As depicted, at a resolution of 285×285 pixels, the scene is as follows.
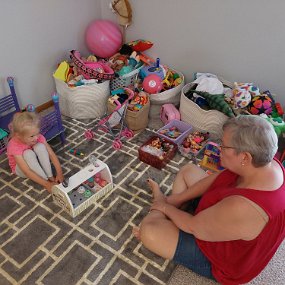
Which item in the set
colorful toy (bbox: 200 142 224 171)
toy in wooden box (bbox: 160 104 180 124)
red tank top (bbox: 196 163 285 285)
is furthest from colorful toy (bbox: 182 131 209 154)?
red tank top (bbox: 196 163 285 285)

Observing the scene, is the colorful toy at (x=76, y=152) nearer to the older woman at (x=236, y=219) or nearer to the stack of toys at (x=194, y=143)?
the stack of toys at (x=194, y=143)

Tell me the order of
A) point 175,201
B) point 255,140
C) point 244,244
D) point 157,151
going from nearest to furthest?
point 255,140, point 244,244, point 175,201, point 157,151

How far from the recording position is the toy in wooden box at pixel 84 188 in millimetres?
1685

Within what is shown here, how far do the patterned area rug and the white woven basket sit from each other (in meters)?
0.61

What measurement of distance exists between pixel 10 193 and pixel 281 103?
7.72 feet

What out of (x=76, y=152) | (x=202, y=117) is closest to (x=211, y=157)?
(x=202, y=117)

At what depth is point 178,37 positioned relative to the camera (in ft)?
8.94

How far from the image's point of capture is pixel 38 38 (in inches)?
99.1

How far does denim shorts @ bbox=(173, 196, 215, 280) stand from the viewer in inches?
52.1

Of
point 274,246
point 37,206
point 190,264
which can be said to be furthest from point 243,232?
point 37,206

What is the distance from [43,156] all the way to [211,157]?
4.19 feet

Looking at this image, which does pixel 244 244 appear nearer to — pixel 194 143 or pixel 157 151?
pixel 157 151

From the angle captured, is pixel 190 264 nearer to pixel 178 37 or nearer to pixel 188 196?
pixel 188 196

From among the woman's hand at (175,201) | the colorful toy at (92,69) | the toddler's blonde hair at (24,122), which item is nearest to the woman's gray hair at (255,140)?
the woman's hand at (175,201)
